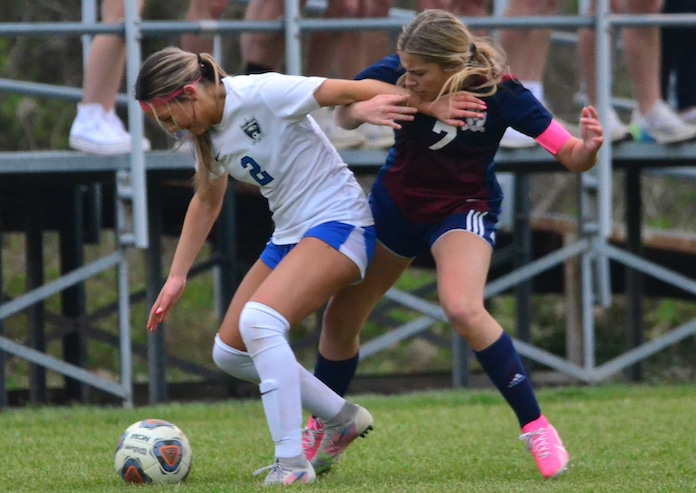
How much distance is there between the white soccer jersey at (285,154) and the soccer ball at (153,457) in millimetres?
836

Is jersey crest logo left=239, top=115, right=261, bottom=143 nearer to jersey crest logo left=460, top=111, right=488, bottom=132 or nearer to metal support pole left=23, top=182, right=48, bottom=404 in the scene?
jersey crest logo left=460, top=111, right=488, bottom=132

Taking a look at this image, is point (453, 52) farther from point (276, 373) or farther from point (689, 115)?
point (689, 115)

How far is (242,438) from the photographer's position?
6090 millimetres

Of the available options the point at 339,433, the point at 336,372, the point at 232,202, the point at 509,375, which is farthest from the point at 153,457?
the point at 232,202

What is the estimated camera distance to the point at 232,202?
30.9 ft

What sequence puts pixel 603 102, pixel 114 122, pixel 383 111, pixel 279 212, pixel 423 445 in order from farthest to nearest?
pixel 603 102, pixel 114 122, pixel 423 445, pixel 279 212, pixel 383 111

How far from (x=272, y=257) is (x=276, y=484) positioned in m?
0.88

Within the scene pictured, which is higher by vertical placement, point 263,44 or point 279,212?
point 263,44

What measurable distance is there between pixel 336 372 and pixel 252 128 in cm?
107

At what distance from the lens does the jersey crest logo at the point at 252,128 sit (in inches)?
181

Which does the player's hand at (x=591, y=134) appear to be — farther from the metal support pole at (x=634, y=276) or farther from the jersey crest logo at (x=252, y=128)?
the metal support pole at (x=634, y=276)

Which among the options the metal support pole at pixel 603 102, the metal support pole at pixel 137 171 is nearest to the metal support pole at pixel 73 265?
the metal support pole at pixel 137 171

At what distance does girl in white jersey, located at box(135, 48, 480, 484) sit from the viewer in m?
4.43

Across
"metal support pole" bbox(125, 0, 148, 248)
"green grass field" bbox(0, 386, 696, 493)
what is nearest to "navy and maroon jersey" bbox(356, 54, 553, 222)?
"green grass field" bbox(0, 386, 696, 493)
